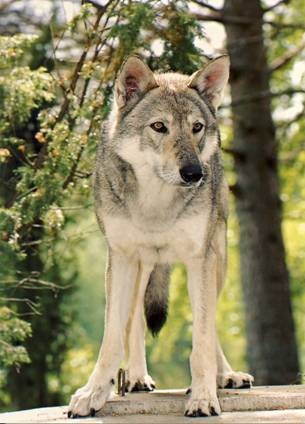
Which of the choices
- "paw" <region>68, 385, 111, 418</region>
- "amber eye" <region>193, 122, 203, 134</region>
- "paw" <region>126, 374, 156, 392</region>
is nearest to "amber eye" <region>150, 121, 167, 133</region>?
"amber eye" <region>193, 122, 203, 134</region>

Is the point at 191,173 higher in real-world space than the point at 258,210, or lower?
lower

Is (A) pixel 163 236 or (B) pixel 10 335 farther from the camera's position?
(B) pixel 10 335

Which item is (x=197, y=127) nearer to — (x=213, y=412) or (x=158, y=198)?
(x=158, y=198)

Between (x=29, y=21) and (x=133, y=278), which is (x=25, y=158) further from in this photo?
(x=29, y=21)

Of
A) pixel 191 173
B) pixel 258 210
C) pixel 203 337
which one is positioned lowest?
pixel 203 337

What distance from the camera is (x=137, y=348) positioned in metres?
6.86

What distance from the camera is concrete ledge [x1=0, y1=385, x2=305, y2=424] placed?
5.62m

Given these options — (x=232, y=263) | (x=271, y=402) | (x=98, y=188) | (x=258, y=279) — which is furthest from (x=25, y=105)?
(x=232, y=263)

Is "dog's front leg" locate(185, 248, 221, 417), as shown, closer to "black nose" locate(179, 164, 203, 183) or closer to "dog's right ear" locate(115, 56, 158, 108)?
"black nose" locate(179, 164, 203, 183)

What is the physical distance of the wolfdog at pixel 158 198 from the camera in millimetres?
5938

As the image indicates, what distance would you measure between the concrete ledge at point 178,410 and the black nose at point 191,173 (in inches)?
55.5

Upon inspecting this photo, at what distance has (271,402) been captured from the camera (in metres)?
6.18

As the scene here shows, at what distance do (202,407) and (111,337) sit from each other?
0.80 metres

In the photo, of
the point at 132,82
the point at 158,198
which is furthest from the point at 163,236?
the point at 132,82
